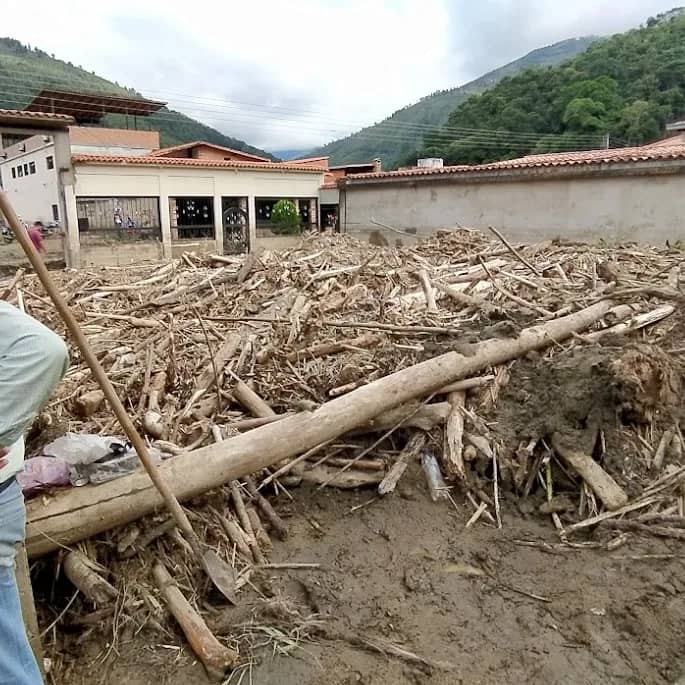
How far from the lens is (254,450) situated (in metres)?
3.77

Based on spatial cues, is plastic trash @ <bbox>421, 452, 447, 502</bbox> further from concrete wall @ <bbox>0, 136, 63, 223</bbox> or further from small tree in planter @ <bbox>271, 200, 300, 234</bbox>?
concrete wall @ <bbox>0, 136, 63, 223</bbox>

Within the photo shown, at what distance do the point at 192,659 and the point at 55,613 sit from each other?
2.70 ft

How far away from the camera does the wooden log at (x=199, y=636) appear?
2957mm

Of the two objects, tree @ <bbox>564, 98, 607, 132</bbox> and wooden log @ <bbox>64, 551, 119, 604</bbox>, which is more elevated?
tree @ <bbox>564, 98, 607, 132</bbox>

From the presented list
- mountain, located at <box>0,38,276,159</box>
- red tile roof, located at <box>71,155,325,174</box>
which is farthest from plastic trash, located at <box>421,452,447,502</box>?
mountain, located at <box>0,38,276,159</box>

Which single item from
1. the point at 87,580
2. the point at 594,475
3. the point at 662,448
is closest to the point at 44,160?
the point at 87,580

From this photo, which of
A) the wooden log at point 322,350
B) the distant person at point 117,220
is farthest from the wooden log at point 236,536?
the distant person at point 117,220

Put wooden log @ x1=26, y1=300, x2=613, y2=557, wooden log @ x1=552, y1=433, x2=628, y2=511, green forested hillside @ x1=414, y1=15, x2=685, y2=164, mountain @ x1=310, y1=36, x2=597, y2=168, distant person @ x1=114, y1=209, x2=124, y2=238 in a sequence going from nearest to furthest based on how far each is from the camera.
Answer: wooden log @ x1=26, y1=300, x2=613, y2=557
wooden log @ x1=552, y1=433, x2=628, y2=511
distant person @ x1=114, y1=209, x2=124, y2=238
green forested hillside @ x1=414, y1=15, x2=685, y2=164
mountain @ x1=310, y1=36, x2=597, y2=168

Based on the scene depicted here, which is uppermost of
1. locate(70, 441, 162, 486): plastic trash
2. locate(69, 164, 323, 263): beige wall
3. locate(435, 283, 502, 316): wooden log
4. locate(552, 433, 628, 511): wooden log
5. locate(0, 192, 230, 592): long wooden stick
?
locate(69, 164, 323, 263): beige wall

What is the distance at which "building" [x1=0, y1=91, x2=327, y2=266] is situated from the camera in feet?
68.3

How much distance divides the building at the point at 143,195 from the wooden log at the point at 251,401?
17876 mm

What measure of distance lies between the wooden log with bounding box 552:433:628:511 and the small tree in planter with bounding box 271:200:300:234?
22.0 metres

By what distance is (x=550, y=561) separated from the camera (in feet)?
12.8

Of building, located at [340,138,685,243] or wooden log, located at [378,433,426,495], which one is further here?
building, located at [340,138,685,243]
